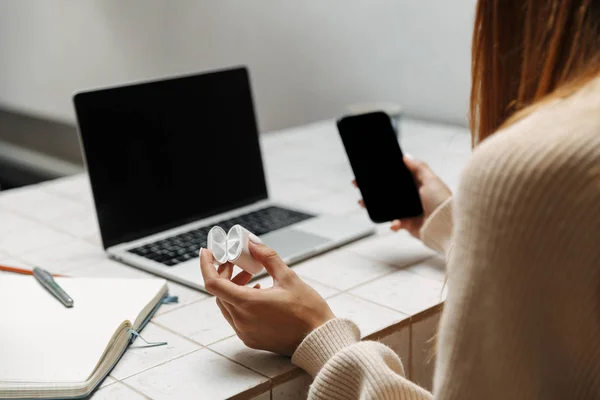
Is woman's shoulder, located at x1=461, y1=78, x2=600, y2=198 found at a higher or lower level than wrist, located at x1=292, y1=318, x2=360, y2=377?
higher

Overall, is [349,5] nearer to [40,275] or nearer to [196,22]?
[196,22]

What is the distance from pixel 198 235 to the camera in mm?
1027

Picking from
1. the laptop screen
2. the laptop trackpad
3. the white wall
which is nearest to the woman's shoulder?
the laptop trackpad

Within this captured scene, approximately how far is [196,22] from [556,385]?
1905 millimetres

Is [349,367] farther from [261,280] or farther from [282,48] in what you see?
[282,48]

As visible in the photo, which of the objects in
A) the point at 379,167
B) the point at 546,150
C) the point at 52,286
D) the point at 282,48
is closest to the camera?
the point at 546,150

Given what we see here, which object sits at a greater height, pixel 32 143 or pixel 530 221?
pixel 530 221

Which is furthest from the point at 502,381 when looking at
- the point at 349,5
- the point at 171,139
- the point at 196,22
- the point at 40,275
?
the point at 196,22

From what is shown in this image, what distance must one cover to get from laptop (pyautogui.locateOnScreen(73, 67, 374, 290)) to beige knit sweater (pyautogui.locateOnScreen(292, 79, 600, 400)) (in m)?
0.43

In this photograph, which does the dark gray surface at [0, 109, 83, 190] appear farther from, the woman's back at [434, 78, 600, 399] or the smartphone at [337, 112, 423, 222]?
the woman's back at [434, 78, 600, 399]

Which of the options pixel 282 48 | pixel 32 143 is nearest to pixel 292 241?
pixel 282 48

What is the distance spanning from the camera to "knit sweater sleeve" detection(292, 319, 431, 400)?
0.65 m

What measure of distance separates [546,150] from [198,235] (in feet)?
2.09

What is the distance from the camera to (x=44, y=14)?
295cm
